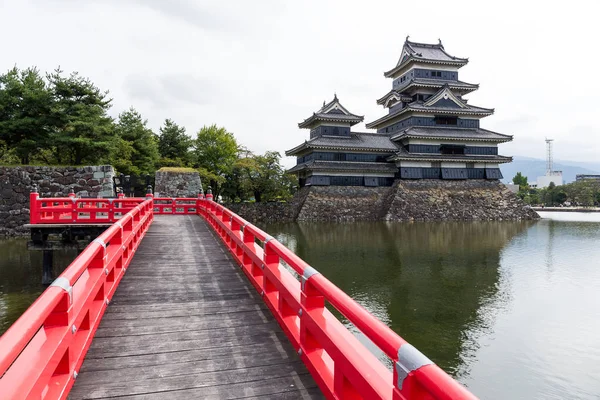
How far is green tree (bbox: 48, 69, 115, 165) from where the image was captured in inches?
857

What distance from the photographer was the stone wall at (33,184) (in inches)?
821

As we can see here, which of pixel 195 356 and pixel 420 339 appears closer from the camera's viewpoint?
pixel 195 356

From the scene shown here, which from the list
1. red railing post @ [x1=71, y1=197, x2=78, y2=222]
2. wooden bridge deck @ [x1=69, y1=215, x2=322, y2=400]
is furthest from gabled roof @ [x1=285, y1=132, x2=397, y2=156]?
wooden bridge deck @ [x1=69, y1=215, x2=322, y2=400]

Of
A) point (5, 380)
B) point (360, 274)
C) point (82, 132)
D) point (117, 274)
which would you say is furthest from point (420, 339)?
point (82, 132)

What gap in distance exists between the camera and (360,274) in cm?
1307

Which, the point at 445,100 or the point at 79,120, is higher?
the point at 445,100

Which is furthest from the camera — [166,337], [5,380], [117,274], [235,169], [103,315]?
[235,169]

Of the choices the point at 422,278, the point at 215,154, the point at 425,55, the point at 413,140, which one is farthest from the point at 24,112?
the point at 425,55

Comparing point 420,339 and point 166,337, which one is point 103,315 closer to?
point 166,337

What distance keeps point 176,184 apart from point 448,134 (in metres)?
28.6

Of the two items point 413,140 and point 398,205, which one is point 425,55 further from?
point 398,205

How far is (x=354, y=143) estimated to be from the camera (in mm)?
38062

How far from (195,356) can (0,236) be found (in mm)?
23224

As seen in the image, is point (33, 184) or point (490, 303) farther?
point (33, 184)
